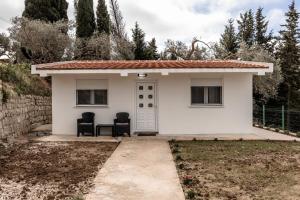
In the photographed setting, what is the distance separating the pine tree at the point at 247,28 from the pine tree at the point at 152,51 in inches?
508

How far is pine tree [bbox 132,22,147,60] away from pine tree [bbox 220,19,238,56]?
10.3 m

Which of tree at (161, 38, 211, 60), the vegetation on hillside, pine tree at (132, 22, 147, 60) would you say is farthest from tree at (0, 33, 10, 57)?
tree at (161, 38, 211, 60)

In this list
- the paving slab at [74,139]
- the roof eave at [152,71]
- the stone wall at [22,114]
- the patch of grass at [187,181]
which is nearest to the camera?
the patch of grass at [187,181]

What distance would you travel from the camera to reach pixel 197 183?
27.9ft

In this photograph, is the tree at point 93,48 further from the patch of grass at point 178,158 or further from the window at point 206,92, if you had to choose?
the patch of grass at point 178,158

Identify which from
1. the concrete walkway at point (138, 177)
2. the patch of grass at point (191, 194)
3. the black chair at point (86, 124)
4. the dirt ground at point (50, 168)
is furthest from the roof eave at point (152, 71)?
the patch of grass at point (191, 194)

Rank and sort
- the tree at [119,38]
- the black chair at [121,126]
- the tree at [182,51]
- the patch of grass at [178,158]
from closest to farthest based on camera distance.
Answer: the patch of grass at [178,158] < the black chair at [121,126] < the tree at [119,38] < the tree at [182,51]

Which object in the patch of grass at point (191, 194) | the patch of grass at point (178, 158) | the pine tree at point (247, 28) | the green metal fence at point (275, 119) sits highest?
the pine tree at point (247, 28)

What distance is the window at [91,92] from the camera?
57.1ft

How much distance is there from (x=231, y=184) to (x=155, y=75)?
9.30m

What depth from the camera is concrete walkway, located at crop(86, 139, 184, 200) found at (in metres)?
7.56

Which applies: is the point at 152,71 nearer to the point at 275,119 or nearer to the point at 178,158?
the point at 178,158

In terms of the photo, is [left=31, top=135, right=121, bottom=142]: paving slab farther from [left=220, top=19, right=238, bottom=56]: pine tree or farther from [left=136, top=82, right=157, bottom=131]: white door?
[left=220, top=19, right=238, bottom=56]: pine tree

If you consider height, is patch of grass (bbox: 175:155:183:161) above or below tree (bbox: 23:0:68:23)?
below
